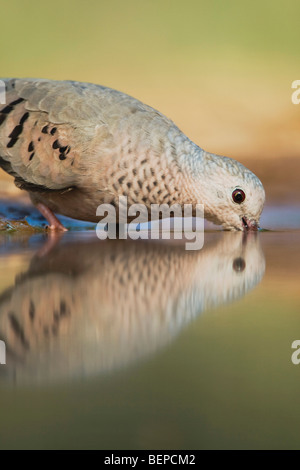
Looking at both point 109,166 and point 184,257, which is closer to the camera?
point 184,257

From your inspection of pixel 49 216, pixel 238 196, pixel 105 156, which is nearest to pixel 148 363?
pixel 105 156

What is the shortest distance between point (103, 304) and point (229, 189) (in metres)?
1.32

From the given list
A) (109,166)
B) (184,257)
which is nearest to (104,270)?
(184,257)

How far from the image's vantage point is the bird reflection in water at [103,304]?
42cm

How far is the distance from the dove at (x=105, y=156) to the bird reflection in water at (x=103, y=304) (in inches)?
26.5

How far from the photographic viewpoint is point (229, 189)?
1869 millimetres

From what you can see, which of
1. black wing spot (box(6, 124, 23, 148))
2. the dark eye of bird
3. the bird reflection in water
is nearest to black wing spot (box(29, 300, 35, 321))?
the bird reflection in water

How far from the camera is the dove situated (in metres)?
1.79

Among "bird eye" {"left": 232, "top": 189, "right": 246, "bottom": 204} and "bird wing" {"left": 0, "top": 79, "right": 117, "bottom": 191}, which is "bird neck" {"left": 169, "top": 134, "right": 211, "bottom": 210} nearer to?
"bird eye" {"left": 232, "top": 189, "right": 246, "bottom": 204}

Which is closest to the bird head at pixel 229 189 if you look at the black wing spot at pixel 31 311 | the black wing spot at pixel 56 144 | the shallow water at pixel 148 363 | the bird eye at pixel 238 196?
the bird eye at pixel 238 196

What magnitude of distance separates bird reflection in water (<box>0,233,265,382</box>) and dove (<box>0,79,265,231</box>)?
67cm

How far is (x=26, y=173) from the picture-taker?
6.07ft

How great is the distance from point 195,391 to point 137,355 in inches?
3.4
